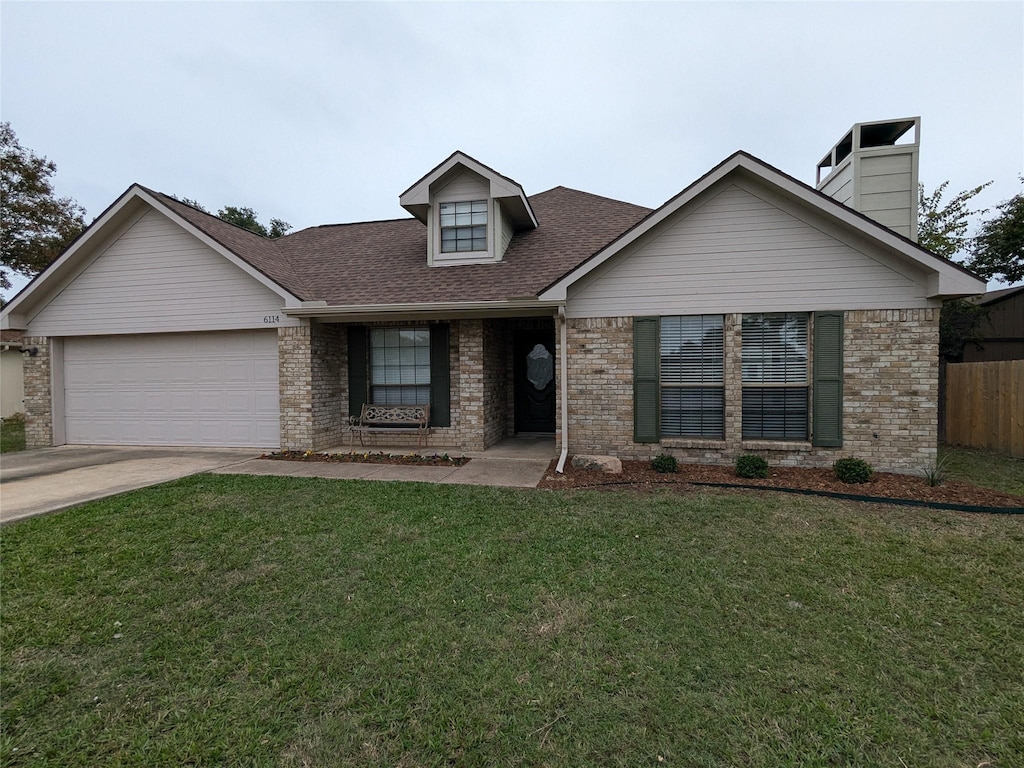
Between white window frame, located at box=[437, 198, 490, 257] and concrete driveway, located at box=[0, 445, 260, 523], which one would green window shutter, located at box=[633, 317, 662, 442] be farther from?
concrete driveway, located at box=[0, 445, 260, 523]

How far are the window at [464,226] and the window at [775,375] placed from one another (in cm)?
579

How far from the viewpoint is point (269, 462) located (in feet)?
26.8

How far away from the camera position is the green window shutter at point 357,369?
32.3 feet

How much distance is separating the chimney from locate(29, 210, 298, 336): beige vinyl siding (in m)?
11.0

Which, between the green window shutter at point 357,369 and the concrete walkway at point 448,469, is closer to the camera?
the concrete walkway at point 448,469

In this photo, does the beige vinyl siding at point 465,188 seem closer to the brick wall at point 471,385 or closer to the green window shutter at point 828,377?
the brick wall at point 471,385

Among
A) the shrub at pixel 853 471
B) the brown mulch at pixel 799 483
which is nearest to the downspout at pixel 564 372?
the brown mulch at pixel 799 483

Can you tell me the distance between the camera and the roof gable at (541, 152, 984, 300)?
6.38 metres

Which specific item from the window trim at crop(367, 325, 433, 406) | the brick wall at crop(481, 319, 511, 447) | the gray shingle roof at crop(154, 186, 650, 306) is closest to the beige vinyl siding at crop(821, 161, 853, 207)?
the gray shingle roof at crop(154, 186, 650, 306)

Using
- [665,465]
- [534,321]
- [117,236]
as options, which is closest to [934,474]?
[665,465]

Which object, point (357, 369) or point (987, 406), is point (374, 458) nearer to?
point (357, 369)

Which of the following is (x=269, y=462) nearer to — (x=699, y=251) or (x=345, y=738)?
(x=345, y=738)

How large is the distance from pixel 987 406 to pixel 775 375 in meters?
5.92

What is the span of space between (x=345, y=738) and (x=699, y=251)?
7718 mm
